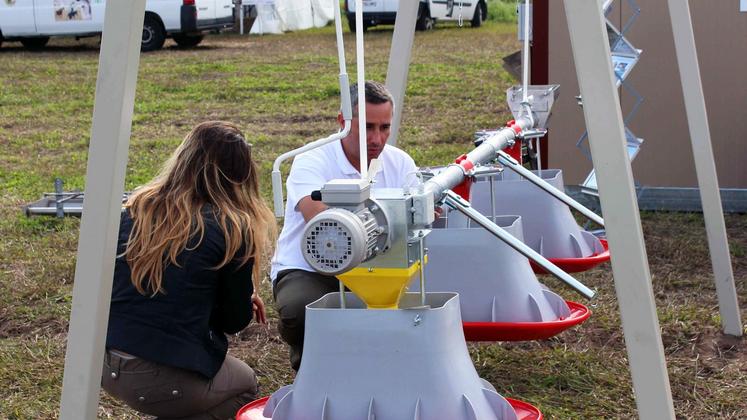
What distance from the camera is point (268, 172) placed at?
863 cm

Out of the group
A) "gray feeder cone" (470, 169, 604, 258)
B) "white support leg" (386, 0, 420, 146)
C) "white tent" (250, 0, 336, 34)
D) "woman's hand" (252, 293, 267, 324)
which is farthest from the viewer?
"white tent" (250, 0, 336, 34)

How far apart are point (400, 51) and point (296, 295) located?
4.37 ft

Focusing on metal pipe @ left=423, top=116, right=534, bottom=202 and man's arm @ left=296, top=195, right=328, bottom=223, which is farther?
man's arm @ left=296, top=195, right=328, bottom=223

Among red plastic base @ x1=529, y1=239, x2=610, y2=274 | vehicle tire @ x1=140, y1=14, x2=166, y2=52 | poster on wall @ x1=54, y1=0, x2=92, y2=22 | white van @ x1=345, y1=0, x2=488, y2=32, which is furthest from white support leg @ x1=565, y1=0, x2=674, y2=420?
white van @ x1=345, y1=0, x2=488, y2=32

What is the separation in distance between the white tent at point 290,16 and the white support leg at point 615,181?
16760 millimetres

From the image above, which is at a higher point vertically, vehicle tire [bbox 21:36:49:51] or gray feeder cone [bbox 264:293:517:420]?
gray feeder cone [bbox 264:293:517:420]

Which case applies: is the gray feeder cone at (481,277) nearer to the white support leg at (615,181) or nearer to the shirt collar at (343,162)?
the shirt collar at (343,162)

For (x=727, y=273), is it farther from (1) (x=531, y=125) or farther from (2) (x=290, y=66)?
(2) (x=290, y=66)

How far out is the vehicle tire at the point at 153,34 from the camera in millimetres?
17000

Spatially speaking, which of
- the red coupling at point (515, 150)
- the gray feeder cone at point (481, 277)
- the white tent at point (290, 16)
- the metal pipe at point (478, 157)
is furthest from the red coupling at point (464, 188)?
the white tent at point (290, 16)

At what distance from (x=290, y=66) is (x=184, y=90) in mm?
2331

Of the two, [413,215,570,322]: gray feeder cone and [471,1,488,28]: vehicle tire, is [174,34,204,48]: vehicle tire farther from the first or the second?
[413,215,570,322]: gray feeder cone

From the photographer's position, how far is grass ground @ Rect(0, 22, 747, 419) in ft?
13.3

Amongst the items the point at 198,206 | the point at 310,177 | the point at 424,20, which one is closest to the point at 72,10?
the point at 424,20
